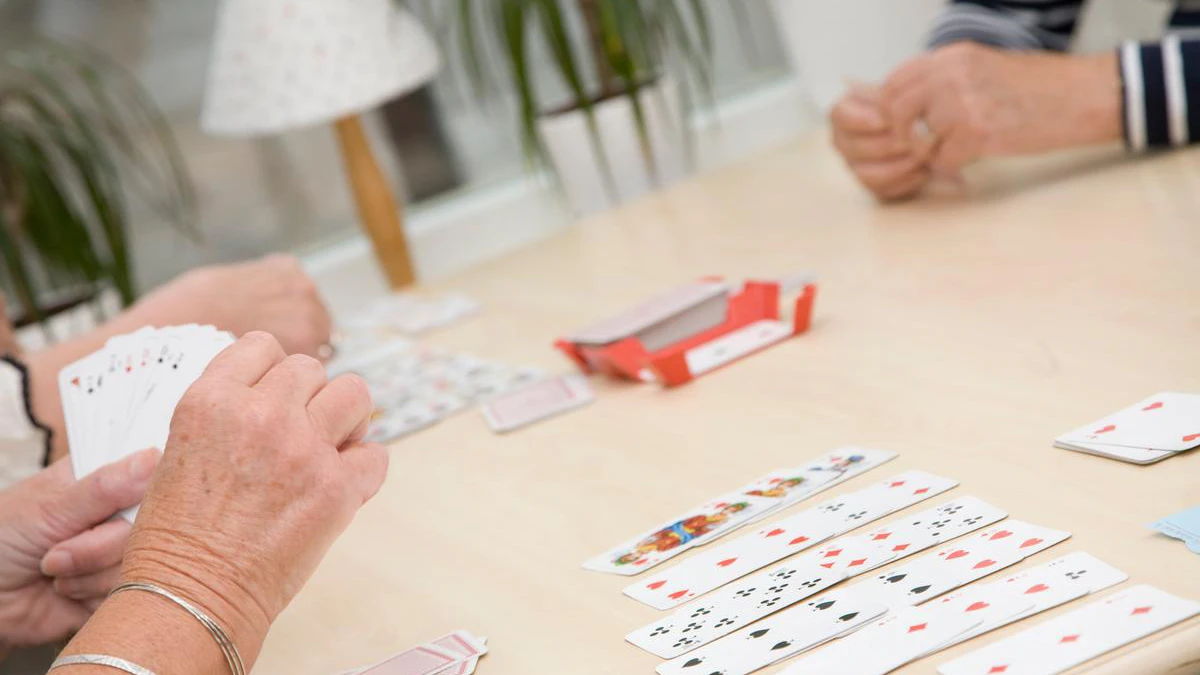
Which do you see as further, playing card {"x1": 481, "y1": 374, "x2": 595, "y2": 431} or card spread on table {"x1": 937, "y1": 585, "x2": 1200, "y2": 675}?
playing card {"x1": 481, "y1": 374, "x2": 595, "y2": 431}

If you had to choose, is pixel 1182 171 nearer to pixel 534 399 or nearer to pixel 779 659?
pixel 534 399

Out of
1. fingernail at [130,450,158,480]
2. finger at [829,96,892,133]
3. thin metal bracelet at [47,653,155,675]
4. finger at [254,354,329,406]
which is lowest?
thin metal bracelet at [47,653,155,675]

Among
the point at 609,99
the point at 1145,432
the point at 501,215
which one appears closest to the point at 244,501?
the point at 1145,432

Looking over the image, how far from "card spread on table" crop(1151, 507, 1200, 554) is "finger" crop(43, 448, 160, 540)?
2.50 feet

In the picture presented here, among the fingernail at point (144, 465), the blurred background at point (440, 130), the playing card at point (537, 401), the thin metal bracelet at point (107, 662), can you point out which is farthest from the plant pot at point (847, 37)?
the thin metal bracelet at point (107, 662)

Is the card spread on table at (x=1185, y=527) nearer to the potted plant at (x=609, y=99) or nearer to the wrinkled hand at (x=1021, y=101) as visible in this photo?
the wrinkled hand at (x=1021, y=101)

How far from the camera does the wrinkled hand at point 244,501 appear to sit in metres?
0.84

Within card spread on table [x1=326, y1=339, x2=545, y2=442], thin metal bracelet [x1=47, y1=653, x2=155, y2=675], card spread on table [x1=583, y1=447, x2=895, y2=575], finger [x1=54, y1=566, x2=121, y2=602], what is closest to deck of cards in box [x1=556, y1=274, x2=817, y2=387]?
card spread on table [x1=326, y1=339, x2=545, y2=442]

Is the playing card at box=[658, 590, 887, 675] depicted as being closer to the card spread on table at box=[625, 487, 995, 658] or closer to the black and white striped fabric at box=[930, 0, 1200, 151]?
the card spread on table at box=[625, 487, 995, 658]

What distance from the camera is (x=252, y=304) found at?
5.24ft

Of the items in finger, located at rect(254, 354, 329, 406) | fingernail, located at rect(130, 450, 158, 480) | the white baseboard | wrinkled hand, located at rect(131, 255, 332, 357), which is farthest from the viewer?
the white baseboard

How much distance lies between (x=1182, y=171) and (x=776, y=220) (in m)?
0.56

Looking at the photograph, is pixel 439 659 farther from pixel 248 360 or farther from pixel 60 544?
pixel 60 544

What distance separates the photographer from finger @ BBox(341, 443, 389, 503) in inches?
35.2
